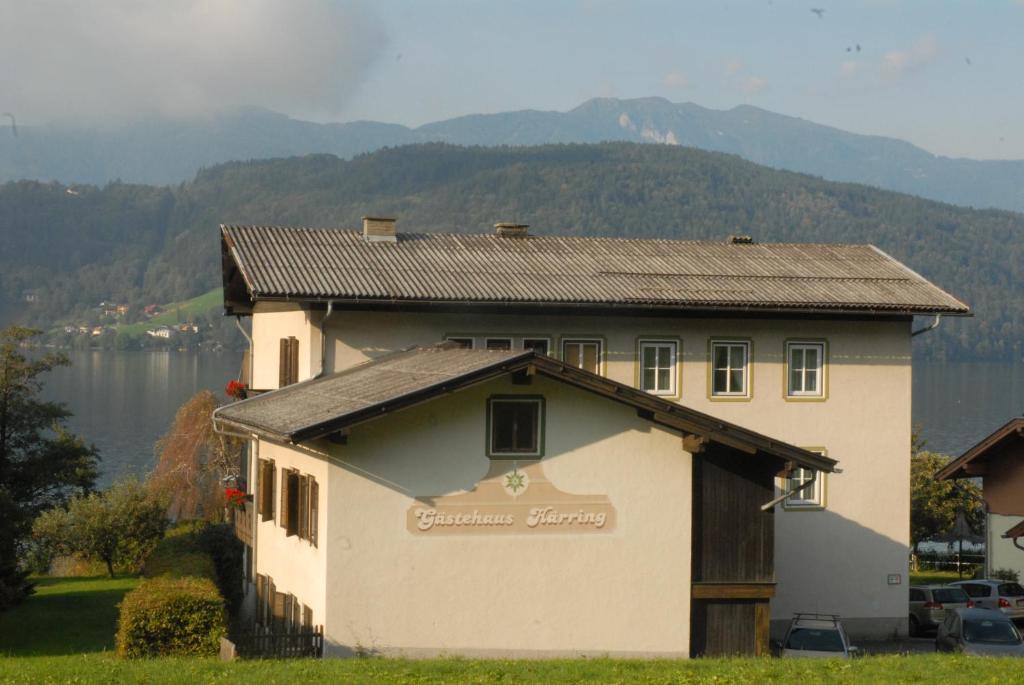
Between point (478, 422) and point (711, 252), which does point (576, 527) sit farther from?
point (711, 252)

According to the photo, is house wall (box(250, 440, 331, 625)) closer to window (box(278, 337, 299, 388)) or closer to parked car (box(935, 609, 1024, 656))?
window (box(278, 337, 299, 388))

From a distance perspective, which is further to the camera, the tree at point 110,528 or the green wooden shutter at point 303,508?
the tree at point 110,528

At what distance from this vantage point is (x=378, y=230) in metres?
33.7

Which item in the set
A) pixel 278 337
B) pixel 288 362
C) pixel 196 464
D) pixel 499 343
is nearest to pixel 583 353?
pixel 499 343

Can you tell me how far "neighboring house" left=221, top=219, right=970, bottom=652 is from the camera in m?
29.9

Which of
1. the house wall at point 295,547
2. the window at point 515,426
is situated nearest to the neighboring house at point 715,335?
the house wall at point 295,547

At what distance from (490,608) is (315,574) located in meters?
2.80

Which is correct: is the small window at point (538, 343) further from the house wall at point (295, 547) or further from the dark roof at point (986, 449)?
the dark roof at point (986, 449)

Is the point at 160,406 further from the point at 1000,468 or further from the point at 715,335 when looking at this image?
the point at 1000,468

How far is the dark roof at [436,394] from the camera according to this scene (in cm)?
2081

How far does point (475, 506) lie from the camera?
2184 centimetres

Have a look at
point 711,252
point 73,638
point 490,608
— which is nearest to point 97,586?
point 73,638

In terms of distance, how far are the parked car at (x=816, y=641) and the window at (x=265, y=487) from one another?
9741 millimetres

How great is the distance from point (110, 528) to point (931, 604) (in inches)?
980
